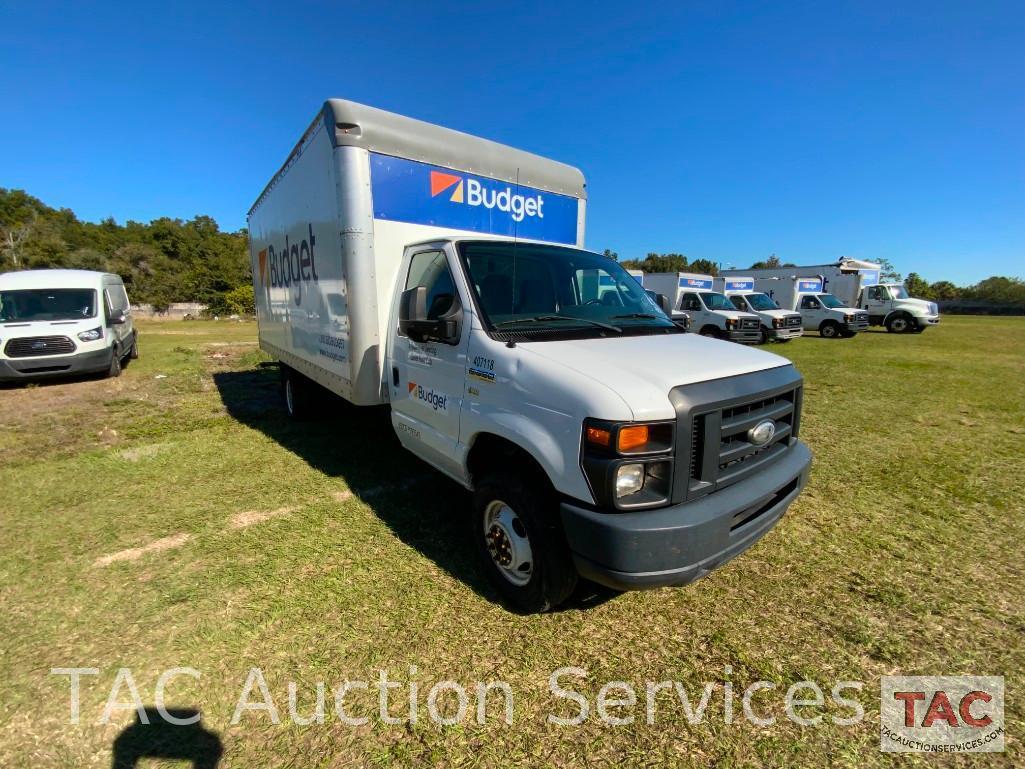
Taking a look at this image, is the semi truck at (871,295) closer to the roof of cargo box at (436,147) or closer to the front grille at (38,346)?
the roof of cargo box at (436,147)

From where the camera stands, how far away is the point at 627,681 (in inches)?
89.7

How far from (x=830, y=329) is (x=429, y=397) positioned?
22.6 meters

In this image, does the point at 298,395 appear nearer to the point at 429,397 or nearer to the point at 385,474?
the point at 385,474

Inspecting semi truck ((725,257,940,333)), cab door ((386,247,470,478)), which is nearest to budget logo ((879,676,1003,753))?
cab door ((386,247,470,478))

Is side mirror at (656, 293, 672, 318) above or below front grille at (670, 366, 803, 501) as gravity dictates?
above

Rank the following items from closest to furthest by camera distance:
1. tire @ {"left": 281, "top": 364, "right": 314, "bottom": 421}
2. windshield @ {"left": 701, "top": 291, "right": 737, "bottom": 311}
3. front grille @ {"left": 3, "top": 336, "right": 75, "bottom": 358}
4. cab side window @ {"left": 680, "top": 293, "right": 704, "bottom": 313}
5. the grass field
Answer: the grass field
tire @ {"left": 281, "top": 364, "right": 314, "bottom": 421}
front grille @ {"left": 3, "top": 336, "right": 75, "bottom": 358}
windshield @ {"left": 701, "top": 291, "right": 737, "bottom": 311}
cab side window @ {"left": 680, "top": 293, "right": 704, "bottom": 313}

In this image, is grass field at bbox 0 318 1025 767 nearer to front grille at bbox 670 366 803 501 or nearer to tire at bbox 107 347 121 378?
front grille at bbox 670 366 803 501

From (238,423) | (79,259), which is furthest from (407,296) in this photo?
(79,259)

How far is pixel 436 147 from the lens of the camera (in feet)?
13.3

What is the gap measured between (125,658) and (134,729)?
533 mm

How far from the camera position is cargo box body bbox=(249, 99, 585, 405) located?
3.71 meters

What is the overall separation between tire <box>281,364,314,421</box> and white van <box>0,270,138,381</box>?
5747mm

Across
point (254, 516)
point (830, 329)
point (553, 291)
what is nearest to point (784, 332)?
point (830, 329)

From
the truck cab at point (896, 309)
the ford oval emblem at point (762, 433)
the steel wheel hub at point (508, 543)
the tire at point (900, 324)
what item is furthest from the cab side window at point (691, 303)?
the steel wheel hub at point (508, 543)
